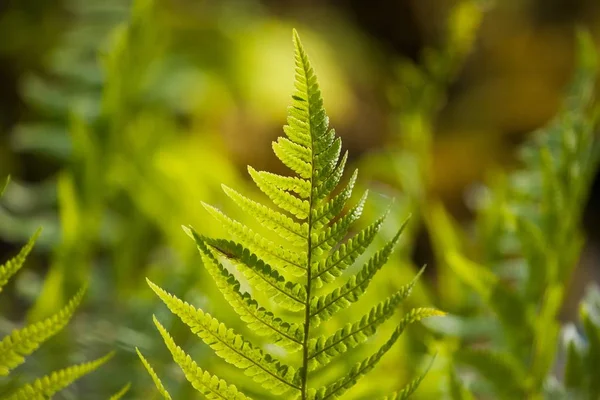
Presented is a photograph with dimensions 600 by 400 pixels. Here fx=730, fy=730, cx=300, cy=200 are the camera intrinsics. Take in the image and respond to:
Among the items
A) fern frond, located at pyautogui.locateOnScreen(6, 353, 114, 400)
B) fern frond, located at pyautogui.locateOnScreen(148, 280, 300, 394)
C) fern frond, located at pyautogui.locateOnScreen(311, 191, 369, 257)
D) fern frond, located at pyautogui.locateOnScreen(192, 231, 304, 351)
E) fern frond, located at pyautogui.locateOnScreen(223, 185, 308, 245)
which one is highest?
fern frond, located at pyautogui.locateOnScreen(311, 191, 369, 257)

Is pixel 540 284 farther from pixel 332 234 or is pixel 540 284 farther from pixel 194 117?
pixel 194 117

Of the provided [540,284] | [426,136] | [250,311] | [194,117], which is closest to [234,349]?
[250,311]

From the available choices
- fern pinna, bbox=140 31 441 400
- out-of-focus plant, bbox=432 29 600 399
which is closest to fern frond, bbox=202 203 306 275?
fern pinna, bbox=140 31 441 400

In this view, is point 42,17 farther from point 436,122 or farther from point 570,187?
point 570,187

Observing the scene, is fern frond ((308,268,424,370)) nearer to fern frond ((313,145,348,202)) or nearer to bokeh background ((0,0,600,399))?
fern frond ((313,145,348,202))

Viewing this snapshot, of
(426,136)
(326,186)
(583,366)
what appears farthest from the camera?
(426,136)

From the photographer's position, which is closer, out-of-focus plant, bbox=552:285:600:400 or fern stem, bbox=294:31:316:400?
fern stem, bbox=294:31:316:400

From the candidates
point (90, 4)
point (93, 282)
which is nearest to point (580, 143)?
point (93, 282)

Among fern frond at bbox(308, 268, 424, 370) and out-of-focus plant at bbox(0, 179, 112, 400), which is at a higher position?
fern frond at bbox(308, 268, 424, 370)

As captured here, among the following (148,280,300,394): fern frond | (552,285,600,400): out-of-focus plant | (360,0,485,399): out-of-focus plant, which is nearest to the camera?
(148,280,300,394): fern frond
